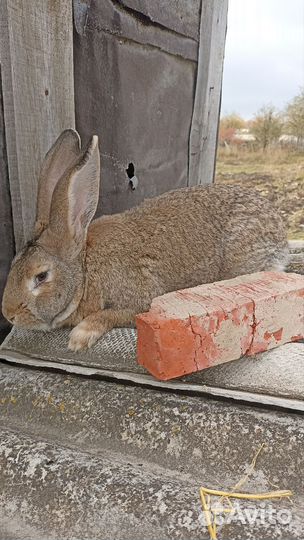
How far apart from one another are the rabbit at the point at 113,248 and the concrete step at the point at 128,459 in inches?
15.8

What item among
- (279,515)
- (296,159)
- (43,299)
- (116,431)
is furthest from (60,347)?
(296,159)

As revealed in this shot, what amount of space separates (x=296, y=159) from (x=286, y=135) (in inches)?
54.2

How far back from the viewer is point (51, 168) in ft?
7.74

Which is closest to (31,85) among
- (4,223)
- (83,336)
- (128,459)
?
(4,223)

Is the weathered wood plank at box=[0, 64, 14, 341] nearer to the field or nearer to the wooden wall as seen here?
the wooden wall

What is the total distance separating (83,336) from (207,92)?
2.72 meters

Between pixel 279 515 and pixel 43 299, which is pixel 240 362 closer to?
pixel 279 515

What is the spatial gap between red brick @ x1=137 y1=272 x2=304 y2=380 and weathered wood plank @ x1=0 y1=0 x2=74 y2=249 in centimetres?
96

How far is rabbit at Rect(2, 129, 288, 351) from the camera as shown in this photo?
2.17 meters

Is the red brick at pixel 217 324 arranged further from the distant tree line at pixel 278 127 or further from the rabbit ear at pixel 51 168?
the distant tree line at pixel 278 127

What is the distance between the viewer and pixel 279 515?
131 cm

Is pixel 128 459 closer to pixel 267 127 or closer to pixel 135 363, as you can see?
pixel 135 363

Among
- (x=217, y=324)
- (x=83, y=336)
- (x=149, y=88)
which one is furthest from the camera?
(x=149, y=88)

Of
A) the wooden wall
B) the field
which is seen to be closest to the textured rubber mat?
the wooden wall
